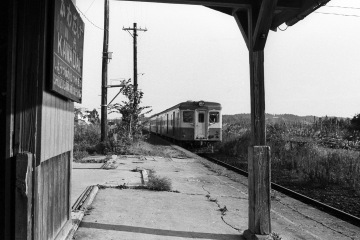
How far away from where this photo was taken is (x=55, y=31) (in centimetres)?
329


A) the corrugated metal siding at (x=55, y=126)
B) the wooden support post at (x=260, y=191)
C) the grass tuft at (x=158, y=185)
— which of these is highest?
the corrugated metal siding at (x=55, y=126)

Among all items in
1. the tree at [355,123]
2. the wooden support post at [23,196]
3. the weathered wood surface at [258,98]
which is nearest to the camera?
the wooden support post at [23,196]

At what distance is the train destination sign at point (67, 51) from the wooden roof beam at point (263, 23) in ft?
7.18

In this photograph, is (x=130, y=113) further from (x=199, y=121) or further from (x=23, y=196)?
(x=23, y=196)

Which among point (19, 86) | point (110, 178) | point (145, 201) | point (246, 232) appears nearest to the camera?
point (19, 86)

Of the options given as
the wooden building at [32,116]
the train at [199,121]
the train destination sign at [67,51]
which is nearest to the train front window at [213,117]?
the train at [199,121]

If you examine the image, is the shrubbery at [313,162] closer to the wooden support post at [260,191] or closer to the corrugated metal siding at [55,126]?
the wooden support post at [260,191]

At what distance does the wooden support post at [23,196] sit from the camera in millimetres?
2918

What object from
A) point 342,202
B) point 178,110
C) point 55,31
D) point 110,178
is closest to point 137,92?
point 178,110

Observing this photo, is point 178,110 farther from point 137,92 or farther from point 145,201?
point 145,201

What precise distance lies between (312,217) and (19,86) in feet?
20.3

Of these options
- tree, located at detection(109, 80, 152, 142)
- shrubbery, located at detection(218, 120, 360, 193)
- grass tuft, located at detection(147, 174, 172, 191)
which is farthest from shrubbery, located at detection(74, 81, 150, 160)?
grass tuft, located at detection(147, 174, 172, 191)

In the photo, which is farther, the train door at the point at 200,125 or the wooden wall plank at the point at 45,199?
the train door at the point at 200,125

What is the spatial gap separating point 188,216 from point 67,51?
11.5 feet
